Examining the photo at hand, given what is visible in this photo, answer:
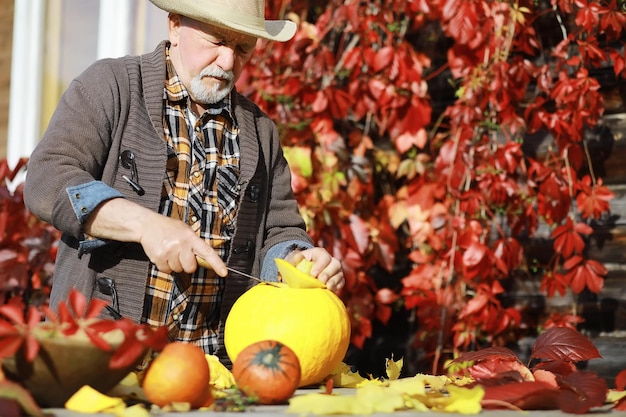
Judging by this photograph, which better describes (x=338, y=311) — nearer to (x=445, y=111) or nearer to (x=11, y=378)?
(x=11, y=378)

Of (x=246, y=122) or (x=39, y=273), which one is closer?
(x=246, y=122)

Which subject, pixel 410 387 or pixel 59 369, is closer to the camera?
pixel 59 369

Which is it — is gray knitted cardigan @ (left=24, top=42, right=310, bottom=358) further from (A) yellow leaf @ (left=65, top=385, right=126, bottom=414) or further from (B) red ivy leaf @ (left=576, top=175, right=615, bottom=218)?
(B) red ivy leaf @ (left=576, top=175, right=615, bottom=218)

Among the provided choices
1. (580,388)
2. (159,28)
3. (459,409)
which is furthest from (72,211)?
(159,28)

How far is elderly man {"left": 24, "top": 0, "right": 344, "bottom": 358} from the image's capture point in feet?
6.82

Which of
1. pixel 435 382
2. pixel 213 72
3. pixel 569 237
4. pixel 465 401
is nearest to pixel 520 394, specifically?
pixel 465 401

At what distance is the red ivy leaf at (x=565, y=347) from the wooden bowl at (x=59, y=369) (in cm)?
92

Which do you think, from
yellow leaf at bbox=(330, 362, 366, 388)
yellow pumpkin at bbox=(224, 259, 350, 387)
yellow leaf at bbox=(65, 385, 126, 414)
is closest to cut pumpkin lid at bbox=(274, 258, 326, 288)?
yellow pumpkin at bbox=(224, 259, 350, 387)

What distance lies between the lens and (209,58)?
2.24 m

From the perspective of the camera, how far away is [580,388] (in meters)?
1.46

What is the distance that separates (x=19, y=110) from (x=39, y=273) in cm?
164

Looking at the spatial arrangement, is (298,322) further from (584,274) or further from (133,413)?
(584,274)

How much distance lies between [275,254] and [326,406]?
1020mm

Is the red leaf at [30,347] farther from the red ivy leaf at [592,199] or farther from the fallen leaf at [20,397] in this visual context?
the red ivy leaf at [592,199]
